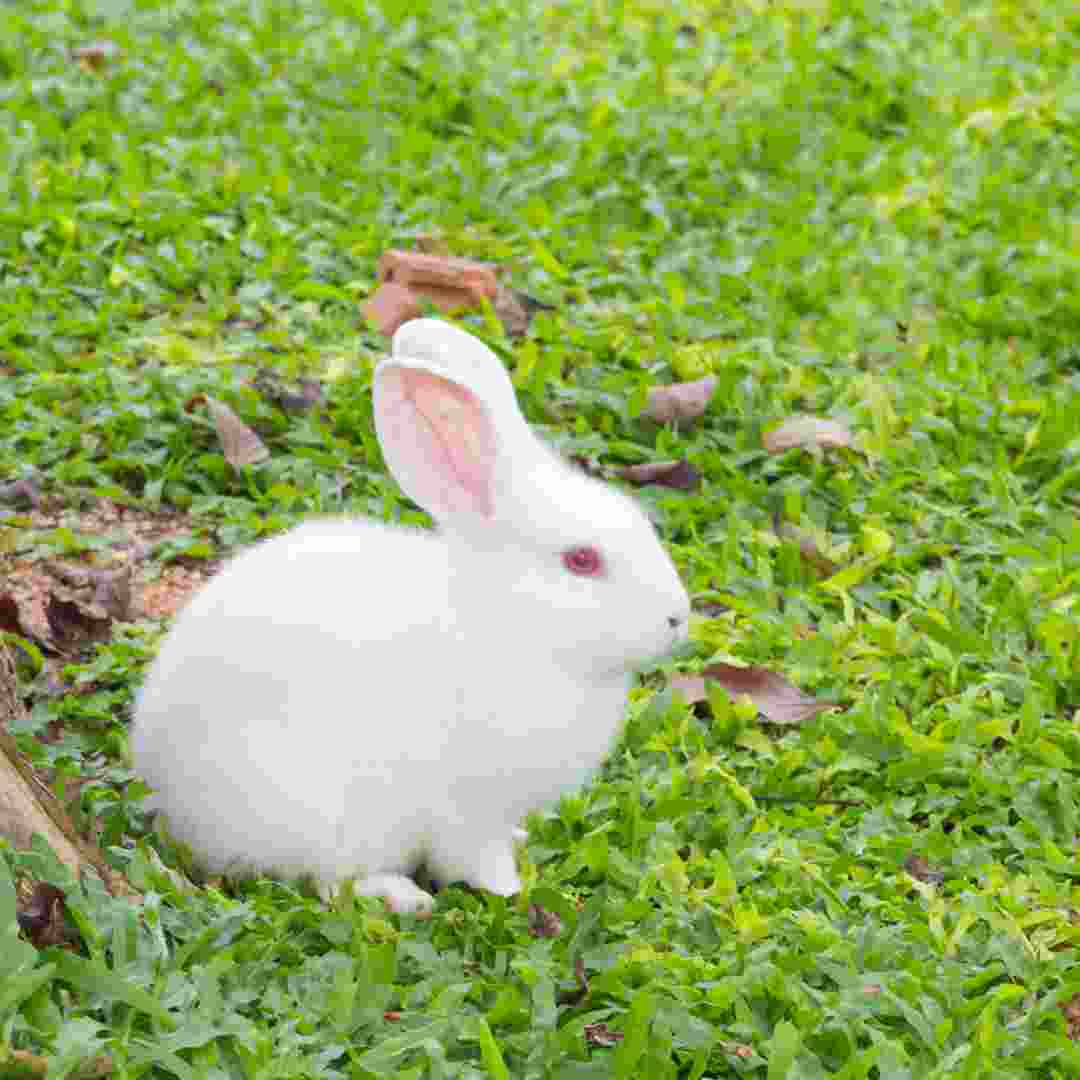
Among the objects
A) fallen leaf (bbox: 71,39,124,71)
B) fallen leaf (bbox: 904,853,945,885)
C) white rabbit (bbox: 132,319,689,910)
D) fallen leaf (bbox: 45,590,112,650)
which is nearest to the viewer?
white rabbit (bbox: 132,319,689,910)

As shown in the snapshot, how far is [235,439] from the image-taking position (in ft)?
16.4

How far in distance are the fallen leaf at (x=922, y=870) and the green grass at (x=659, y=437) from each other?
0.01 m

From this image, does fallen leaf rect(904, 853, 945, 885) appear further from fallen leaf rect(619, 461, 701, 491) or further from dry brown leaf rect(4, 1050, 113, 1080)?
dry brown leaf rect(4, 1050, 113, 1080)

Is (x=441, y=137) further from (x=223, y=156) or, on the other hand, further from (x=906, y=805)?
(x=906, y=805)

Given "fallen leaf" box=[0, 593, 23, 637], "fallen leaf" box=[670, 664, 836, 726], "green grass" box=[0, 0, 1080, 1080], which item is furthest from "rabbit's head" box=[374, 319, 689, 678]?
"fallen leaf" box=[0, 593, 23, 637]

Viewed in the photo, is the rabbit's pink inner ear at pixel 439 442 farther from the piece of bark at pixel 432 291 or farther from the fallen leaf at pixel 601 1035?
the piece of bark at pixel 432 291

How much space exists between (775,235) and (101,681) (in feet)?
10.9

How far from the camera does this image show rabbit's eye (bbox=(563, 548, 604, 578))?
3.35 meters

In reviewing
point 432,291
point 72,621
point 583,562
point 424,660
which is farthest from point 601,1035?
point 432,291

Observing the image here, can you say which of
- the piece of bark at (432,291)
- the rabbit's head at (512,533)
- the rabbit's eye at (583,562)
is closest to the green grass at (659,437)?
the piece of bark at (432,291)

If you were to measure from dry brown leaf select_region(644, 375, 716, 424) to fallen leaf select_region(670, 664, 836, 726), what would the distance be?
1.12 m

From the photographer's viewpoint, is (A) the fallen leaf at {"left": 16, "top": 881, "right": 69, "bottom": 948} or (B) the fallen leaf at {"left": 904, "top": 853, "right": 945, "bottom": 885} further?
(B) the fallen leaf at {"left": 904, "top": 853, "right": 945, "bottom": 885}

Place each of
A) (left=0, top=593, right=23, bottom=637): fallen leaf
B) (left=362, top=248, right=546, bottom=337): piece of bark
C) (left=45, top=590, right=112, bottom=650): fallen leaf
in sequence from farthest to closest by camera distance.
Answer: (left=362, top=248, right=546, bottom=337): piece of bark < (left=45, top=590, right=112, bottom=650): fallen leaf < (left=0, top=593, right=23, bottom=637): fallen leaf

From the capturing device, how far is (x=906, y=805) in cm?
399
